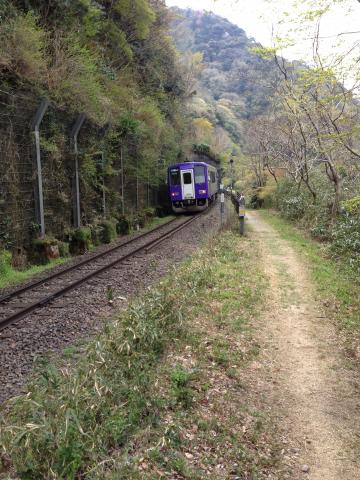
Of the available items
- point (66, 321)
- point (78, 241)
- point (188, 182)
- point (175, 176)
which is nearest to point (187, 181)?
point (188, 182)

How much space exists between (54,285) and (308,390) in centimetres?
556

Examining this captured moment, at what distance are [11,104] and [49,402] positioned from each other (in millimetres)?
8741

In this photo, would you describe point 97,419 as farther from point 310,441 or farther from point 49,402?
point 310,441

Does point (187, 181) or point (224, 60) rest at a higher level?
point (224, 60)

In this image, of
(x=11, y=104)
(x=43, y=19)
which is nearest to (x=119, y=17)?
(x=43, y=19)

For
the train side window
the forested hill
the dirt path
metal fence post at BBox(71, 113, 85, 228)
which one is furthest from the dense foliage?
the forested hill

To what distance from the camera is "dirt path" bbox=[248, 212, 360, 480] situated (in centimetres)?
357

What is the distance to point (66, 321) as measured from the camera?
20.8 feet

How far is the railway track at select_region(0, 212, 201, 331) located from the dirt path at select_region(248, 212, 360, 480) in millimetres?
3608

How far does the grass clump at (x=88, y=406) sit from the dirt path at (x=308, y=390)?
1.17 m

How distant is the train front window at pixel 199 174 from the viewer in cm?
2436

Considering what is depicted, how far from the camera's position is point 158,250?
12.8 m

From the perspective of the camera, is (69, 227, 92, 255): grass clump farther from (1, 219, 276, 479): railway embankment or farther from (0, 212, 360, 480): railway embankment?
(1, 219, 276, 479): railway embankment

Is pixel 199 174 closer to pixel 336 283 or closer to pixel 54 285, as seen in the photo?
pixel 336 283
